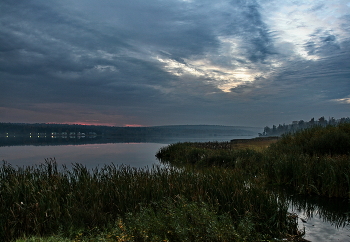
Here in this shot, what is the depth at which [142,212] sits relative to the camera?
7.35 metres

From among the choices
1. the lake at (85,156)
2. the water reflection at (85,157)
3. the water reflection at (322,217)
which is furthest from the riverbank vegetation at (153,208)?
the water reflection at (85,157)

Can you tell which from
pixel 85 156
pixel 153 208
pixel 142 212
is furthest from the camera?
pixel 85 156

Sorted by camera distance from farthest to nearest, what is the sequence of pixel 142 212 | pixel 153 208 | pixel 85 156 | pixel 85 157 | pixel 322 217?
pixel 85 156, pixel 85 157, pixel 322 217, pixel 153 208, pixel 142 212

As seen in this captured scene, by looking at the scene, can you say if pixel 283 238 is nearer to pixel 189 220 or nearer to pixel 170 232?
pixel 189 220

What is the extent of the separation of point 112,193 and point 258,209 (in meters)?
4.87

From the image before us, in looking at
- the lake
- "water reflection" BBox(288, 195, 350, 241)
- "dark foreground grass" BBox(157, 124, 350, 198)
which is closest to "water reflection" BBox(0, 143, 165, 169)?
the lake

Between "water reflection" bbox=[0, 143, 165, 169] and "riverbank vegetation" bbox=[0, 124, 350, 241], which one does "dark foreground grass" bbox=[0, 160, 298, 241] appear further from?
"water reflection" bbox=[0, 143, 165, 169]

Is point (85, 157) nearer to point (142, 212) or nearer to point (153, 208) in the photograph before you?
point (153, 208)

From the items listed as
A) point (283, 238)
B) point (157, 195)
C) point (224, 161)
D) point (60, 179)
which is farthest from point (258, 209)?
point (224, 161)

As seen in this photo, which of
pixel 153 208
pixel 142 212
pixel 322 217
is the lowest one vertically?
pixel 322 217

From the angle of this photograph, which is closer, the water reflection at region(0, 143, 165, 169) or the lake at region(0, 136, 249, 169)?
the water reflection at region(0, 143, 165, 169)

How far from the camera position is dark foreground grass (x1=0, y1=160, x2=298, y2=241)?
6.39 m

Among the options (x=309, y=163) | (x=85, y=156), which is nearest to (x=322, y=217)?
(x=309, y=163)

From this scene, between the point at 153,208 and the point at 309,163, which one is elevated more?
the point at 309,163
